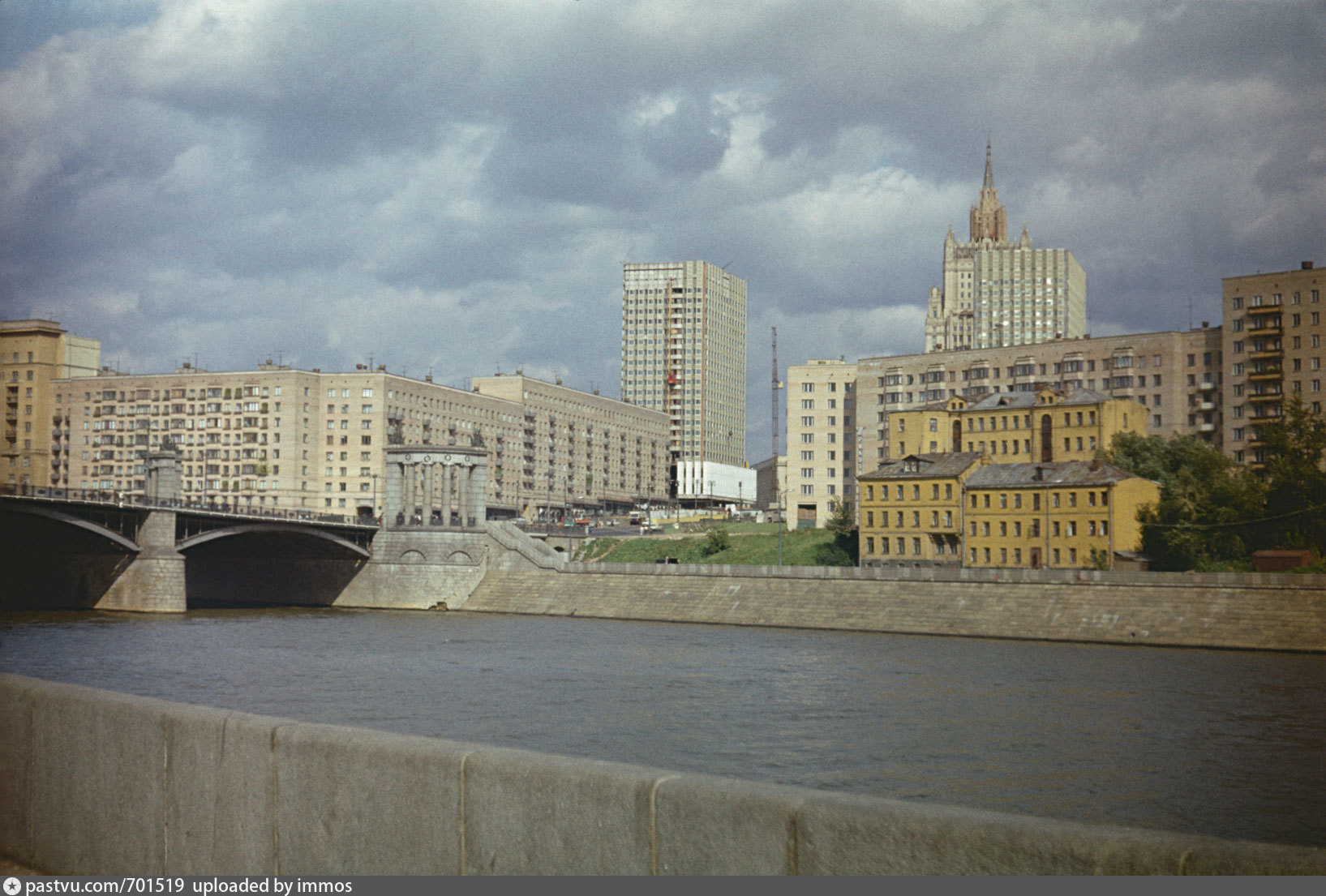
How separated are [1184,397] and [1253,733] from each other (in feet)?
306

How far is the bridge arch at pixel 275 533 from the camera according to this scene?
89062 mm

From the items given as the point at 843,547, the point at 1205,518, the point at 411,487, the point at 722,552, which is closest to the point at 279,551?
the point at 411,487

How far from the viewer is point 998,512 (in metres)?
91.6

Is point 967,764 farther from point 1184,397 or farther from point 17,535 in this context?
point 1184,397

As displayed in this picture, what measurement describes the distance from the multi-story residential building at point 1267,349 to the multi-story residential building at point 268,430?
84.1 metres

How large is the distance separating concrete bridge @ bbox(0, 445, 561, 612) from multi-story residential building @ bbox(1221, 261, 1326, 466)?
63388 mm

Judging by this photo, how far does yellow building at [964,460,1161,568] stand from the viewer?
3364 inches

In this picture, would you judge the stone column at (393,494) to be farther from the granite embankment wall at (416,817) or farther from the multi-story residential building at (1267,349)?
the granite embankment wall at (416,817)

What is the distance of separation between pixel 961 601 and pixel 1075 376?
60.0m

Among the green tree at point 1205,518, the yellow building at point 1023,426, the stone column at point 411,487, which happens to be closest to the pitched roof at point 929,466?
the yellow building at point 1023,426

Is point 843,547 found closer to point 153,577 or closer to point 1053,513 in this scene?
point 1053,513

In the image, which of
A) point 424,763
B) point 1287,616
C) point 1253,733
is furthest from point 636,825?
point 1287,616

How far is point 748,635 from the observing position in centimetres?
7619

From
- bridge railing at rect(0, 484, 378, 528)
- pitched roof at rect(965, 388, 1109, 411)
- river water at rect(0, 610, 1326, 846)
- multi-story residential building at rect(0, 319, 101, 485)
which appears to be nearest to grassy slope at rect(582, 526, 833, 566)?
pitched roof at rect(965, 388, 1109, 411)
